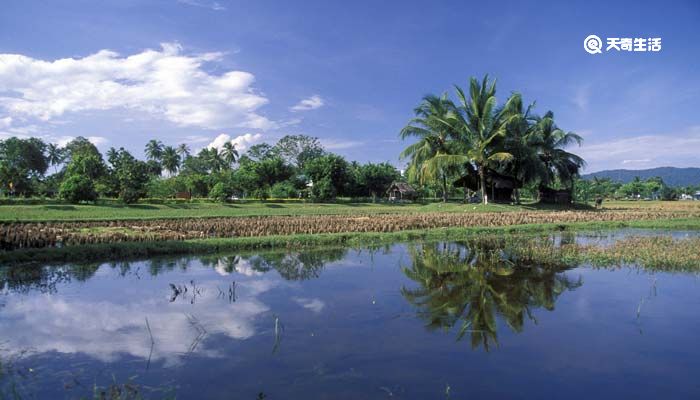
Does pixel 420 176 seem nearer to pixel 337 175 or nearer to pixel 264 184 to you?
pixel 337 175

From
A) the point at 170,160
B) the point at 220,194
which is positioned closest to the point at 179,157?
the point at 170,160

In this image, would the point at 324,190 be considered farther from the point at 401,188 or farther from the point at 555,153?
the point at 555,153

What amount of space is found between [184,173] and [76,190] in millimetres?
42299

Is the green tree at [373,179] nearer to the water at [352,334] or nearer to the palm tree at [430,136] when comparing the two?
the palm tree at [430,136]

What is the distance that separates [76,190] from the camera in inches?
1141

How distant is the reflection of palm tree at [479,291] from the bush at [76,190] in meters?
26.4

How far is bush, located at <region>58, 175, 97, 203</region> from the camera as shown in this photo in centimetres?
2881

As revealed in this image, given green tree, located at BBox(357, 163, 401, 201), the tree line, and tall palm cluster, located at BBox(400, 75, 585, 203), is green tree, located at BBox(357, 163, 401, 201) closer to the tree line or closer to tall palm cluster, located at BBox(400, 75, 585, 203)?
the tree line

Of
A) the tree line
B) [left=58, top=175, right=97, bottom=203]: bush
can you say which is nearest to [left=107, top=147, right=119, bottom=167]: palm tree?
the tree line

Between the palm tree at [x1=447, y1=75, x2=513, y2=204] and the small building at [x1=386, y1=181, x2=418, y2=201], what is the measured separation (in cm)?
1955

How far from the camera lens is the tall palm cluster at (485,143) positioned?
96.5ft

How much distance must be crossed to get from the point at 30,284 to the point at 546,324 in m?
9.50

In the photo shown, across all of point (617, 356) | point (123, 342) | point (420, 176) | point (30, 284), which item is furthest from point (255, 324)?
point (420, 176)

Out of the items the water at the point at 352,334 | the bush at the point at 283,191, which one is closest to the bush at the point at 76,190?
the bush at the point at 283,191
